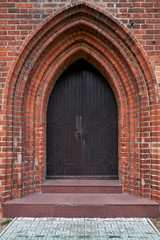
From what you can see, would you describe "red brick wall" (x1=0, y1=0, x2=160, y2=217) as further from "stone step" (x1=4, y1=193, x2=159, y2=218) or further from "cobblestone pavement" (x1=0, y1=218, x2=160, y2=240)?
"cobblestone pavement" (x1=0, y1=218, x2=160, y2=240)

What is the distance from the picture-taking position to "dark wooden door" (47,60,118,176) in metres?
4.40

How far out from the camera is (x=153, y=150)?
11.9 feet

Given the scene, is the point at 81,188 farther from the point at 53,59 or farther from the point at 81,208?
the point at 53,59

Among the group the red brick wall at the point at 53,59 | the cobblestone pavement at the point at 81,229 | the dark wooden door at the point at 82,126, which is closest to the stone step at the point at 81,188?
the red brick wall at the point at 53,59

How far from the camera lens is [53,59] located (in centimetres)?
409

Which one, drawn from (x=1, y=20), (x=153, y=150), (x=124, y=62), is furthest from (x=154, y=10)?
(x=1, y=20)

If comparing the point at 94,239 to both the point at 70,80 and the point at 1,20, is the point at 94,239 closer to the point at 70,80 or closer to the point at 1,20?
the point at 70,80

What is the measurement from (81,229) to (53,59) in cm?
326

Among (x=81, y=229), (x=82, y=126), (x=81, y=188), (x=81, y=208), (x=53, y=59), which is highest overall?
(x=53, y=59)

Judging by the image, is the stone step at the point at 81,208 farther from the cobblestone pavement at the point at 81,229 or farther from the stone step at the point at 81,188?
the stone step at the point at 81,188

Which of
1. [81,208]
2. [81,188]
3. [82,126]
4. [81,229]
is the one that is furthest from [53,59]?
[81,229]

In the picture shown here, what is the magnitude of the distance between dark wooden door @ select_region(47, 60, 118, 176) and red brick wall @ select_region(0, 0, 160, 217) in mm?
417

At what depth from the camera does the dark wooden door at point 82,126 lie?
14.4ft

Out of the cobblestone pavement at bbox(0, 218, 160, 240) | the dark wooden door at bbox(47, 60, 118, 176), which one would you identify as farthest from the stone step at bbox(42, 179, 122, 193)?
the cobblestone pavement at bbox(0, 218, 160, 240)
